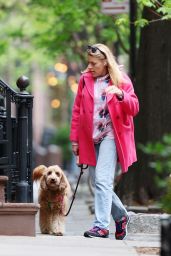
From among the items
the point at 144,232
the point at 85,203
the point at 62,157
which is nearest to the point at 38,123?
the point at 62,157

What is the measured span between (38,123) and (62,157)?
28.3m

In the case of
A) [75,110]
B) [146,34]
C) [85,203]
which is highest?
[146,34]

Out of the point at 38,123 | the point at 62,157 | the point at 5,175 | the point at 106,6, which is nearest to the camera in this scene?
the point at 5,175

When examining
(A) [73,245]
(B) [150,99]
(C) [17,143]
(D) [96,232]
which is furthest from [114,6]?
(A) [73,245]

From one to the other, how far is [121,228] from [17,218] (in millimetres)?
1077

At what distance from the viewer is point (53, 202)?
12.1 metres

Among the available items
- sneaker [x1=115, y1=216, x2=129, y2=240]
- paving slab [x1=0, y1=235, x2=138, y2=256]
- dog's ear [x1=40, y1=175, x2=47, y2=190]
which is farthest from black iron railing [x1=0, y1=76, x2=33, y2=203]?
sneaker [x1=115, y1=216, x2=129, y2=240]

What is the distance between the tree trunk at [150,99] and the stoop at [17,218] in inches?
204

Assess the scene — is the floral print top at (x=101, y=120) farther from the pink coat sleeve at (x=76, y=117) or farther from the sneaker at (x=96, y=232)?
the sneaker at (x=96, y=232)

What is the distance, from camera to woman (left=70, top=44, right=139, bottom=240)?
11.2 m

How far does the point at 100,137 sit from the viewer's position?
1130 centimetres

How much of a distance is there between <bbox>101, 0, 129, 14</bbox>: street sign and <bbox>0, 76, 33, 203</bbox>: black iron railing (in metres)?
6.43

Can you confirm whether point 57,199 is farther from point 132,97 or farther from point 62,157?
point 62,157

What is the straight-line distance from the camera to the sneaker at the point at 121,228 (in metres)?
11.6
